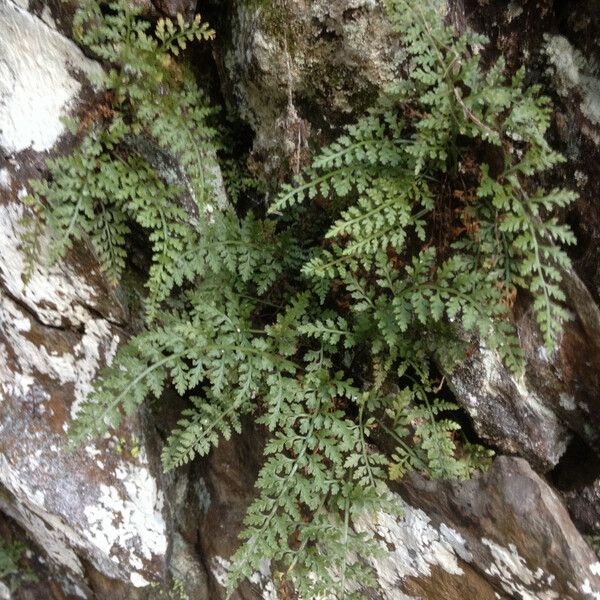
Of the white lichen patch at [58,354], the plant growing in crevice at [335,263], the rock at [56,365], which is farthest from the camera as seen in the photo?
the white lichen patch at [58,354]

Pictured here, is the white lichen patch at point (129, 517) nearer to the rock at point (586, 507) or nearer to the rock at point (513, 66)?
the rock at point (513, 66)

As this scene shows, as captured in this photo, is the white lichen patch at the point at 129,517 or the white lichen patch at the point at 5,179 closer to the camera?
the white lichen patch at the point at 5,179

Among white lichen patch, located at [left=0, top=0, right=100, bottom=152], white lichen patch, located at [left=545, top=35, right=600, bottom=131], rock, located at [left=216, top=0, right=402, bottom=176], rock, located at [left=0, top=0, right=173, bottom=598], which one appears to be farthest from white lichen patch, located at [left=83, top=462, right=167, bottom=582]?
white lichen patch, located at [left=545, top=35, right=600, bottom=131]

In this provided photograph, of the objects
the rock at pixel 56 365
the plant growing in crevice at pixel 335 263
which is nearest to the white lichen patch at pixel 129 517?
the rock at pixel 56 365

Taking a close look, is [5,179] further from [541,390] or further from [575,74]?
[541,390]

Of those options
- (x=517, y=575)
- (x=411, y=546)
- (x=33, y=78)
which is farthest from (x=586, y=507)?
(x=33, y=78)

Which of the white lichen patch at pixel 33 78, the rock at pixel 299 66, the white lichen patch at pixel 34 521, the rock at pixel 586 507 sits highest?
the rock at pixel 299 66

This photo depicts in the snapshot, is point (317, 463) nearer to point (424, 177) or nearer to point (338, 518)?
point (338, 518)
